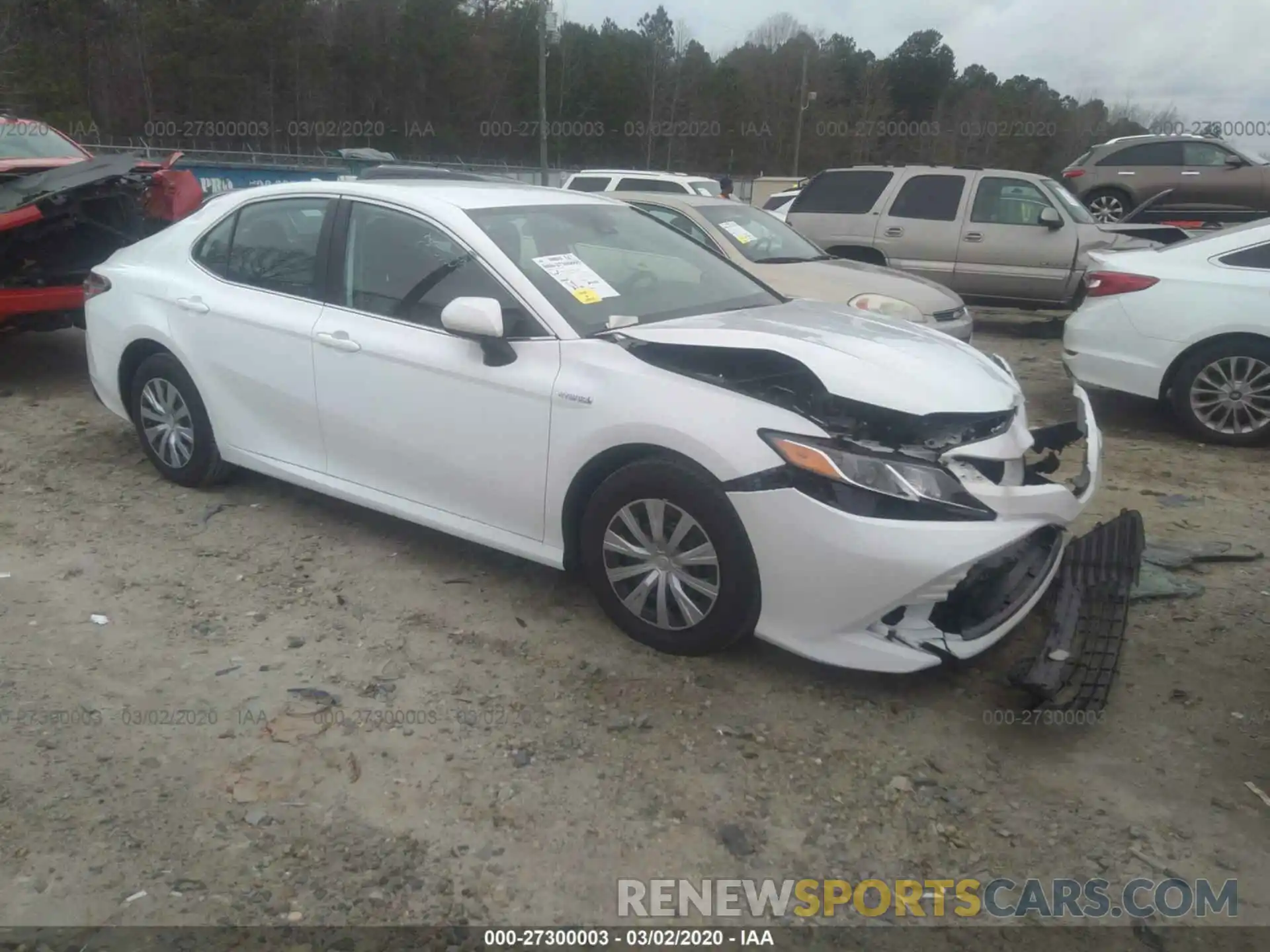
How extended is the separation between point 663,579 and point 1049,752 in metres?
1.38

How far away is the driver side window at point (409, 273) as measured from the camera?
155 inches

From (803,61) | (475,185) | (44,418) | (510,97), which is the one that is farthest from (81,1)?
(475,185)

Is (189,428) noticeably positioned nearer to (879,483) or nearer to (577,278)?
(577,278)

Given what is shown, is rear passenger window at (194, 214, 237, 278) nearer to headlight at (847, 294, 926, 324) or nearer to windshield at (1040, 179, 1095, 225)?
headlight at (847, 294, 926, 324)

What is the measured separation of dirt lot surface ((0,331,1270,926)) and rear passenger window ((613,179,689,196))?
475 inches

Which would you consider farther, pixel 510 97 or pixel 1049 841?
pixel 510 97

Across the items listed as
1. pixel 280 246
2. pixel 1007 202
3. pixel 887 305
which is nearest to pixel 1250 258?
pixel 887 305

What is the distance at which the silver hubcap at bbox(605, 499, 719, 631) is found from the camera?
3.46 metres

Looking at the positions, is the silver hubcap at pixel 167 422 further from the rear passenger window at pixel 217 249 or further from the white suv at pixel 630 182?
the white suv at pixel 630 182

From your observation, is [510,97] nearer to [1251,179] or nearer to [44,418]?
[1251,179]

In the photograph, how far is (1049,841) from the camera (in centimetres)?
279

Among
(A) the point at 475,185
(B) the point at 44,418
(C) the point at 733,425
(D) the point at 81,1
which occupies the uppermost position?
(D) the point at 81,1

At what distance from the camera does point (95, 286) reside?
5.41 metres

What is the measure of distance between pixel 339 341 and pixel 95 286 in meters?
2.05
